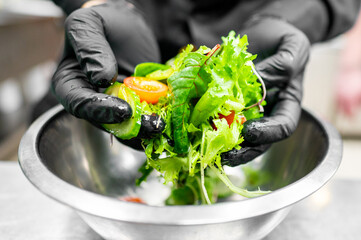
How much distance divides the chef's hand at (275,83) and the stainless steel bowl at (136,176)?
0.08m

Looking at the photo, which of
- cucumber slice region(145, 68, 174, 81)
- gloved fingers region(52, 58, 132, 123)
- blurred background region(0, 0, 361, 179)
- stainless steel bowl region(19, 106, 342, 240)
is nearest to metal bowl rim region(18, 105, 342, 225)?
stainless steel bowl region(19, 106, 342, 240)

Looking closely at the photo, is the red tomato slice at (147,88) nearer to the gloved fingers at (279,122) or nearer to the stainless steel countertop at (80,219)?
the gloved fingers at (279,122)

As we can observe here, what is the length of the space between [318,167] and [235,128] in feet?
0.47

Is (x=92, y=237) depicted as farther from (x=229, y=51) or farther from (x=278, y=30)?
(x=278, y=30)

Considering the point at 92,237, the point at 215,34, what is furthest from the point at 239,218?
the point at 215,34

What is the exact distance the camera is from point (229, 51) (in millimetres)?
551

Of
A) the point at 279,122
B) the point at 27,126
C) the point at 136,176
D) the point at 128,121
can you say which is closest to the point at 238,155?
the point at 279,122

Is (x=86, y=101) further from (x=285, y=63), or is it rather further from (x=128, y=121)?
(x=285, y=63)

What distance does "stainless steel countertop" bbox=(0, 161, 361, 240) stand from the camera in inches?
26.8

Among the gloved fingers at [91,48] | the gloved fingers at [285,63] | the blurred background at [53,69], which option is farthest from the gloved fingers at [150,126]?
the blurred background at [53,69]

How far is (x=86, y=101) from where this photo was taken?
0.51 m

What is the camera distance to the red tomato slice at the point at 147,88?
0.56 metres

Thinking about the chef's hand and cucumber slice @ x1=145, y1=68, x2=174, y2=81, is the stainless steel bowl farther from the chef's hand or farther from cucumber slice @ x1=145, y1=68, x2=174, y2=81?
cucumber slice @ x1=145, y1=68, x2=174, y2=81

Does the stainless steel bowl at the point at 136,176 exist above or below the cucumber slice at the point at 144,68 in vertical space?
below
